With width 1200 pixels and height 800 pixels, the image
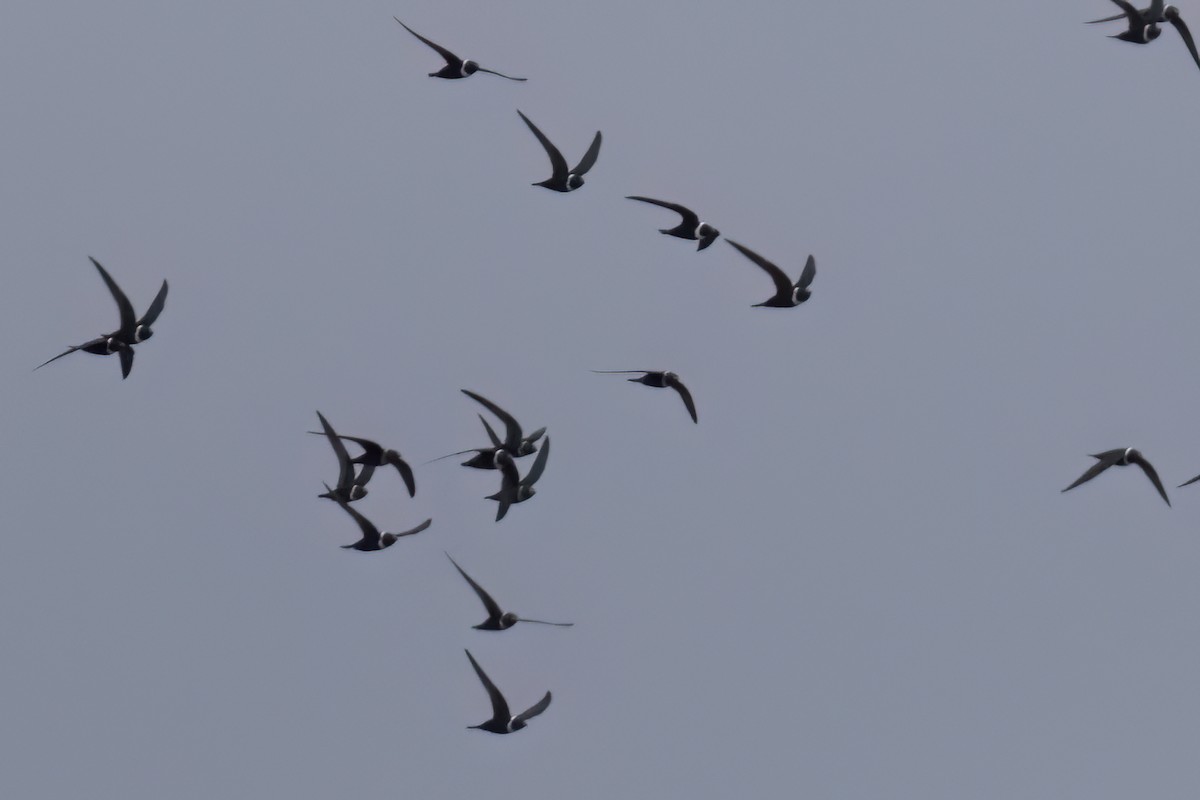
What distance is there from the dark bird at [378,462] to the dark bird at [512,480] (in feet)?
9.75

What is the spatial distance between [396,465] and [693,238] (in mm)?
9281

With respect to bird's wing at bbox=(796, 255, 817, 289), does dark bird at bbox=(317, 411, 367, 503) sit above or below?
below

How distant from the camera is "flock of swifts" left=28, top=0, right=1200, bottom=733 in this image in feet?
151

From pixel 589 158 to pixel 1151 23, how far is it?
45.0 feet

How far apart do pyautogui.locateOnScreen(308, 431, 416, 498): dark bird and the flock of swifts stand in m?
0.02

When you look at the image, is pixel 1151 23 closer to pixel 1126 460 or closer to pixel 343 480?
pixel 1126 460

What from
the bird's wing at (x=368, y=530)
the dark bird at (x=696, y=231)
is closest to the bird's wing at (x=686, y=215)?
the dark bird at (x=696, y=231)

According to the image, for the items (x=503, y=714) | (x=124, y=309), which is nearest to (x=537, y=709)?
(x=503, y=714)

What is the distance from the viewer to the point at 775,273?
1885 inches

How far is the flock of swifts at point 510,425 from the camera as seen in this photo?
151 feet

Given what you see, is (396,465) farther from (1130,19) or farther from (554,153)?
(1130,19)

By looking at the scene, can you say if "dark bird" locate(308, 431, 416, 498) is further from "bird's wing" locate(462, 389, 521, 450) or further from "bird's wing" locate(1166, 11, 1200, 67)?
"bird's wing" locate(1166, 11, 1200, 67)

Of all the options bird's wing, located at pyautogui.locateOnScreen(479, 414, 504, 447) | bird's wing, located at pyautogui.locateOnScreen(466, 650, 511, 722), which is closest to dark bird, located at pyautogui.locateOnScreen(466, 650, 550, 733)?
bird's wing, located at pyautogui.locateOnScreen(466, 650, 511, 722)

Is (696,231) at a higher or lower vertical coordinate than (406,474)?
higher
